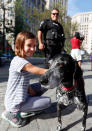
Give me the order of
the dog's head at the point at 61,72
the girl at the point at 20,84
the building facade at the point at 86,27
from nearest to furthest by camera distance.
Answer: the dog's head at the point at 61,72 → the girl at the point at 20,84 → the building facade at the point at 86,27

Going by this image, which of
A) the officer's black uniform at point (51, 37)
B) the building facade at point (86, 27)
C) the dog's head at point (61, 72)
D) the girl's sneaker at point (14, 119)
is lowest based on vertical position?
the girl's sneaker at point (14, 119)

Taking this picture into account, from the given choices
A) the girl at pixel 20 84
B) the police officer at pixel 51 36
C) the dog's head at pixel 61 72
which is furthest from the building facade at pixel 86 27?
the dog's head at pixel 61 72

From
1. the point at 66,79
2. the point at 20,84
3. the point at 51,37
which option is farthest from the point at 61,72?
the point at 51,37

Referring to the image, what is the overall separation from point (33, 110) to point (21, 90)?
0.45 meters

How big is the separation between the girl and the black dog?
0.47 meters

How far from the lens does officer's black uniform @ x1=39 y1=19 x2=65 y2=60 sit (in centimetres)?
401

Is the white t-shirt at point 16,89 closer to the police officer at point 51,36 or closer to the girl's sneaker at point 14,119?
the girl's sneaker at point 14,119

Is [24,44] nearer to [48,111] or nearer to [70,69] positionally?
[70,69]

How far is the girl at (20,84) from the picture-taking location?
2230 millimetres

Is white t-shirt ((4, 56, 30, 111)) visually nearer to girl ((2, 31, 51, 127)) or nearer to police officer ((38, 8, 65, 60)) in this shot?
girl ((2, 31, 51, 127))

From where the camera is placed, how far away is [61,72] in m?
1.63

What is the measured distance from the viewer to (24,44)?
2.23 meters

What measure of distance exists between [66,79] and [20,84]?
872 mm

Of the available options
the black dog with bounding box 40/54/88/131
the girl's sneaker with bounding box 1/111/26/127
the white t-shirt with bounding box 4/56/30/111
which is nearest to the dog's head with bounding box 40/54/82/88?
the black dog with bounding box 40/54/88/131
